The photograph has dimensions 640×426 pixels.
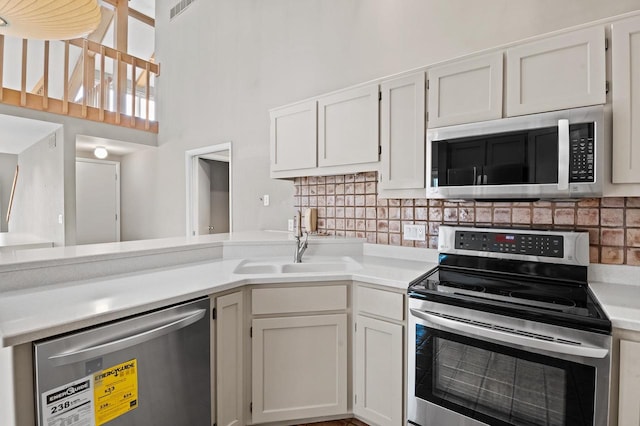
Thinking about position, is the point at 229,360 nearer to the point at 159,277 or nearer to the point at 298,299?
the point at 298,299

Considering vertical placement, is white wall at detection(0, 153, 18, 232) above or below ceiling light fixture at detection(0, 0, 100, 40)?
below

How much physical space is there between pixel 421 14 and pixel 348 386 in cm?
254

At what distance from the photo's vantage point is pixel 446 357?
59.1 inches

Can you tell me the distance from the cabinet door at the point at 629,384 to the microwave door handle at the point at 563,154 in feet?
2.17

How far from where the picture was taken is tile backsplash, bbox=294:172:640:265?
1.66 m

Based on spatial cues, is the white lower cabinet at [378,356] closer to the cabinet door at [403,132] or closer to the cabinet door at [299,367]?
the cabinet door at [299,367]

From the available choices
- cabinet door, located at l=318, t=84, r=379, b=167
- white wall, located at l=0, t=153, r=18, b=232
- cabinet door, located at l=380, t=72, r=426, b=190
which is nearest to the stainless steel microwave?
cabinet door, located at l=380, t=72, r=426, b=190

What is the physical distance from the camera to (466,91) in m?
1.77

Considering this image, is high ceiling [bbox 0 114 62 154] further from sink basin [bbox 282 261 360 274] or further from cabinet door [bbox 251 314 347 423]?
cabinet door [bbox 251 314 347 423]

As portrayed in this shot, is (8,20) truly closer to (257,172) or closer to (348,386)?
→ (257,172)

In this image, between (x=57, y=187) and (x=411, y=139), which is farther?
(x=57, y=187)

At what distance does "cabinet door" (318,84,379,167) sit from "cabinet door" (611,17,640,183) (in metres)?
1.15

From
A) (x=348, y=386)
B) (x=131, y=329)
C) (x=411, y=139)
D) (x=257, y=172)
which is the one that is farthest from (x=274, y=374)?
(x=257, y=172)

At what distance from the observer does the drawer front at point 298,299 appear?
5.86 ft
